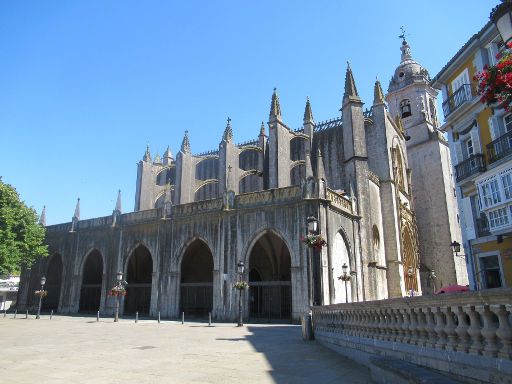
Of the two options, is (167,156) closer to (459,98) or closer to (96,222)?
(96,222)

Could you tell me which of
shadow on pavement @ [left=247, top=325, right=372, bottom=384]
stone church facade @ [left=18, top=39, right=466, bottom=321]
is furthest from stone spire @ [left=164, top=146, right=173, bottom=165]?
shadow on pavement @ [left=247, top=325, right=372, bottom=384]

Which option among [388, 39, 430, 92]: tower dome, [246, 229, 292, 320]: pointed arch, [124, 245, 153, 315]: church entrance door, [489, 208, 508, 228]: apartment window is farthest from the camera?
[388, 39, 430, 92]: tower dome

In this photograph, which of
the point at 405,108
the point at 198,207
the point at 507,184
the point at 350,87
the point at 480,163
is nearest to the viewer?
the point at 507,184

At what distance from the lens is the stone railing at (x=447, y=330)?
13.2 feet

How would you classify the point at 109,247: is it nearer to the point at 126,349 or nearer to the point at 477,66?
the point at 126,349

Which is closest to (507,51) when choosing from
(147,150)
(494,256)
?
(494,256)

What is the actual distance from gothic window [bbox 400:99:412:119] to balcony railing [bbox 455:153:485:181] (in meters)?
28.1

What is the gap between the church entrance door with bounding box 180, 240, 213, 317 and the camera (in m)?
28.7

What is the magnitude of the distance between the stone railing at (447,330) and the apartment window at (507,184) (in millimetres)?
11986

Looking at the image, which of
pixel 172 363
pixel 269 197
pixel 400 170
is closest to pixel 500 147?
pixel 269 197

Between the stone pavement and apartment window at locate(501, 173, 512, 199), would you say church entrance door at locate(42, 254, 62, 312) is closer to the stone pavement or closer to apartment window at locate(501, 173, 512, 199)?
the stone pavement

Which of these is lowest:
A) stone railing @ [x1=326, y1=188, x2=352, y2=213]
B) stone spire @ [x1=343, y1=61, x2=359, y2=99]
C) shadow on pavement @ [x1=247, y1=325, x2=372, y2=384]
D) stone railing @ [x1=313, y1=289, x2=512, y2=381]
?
shadow on pavement @ [x1=247, y1=325, x2=372, y2=384]

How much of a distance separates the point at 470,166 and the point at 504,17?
16.5 meters

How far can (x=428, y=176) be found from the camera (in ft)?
143
